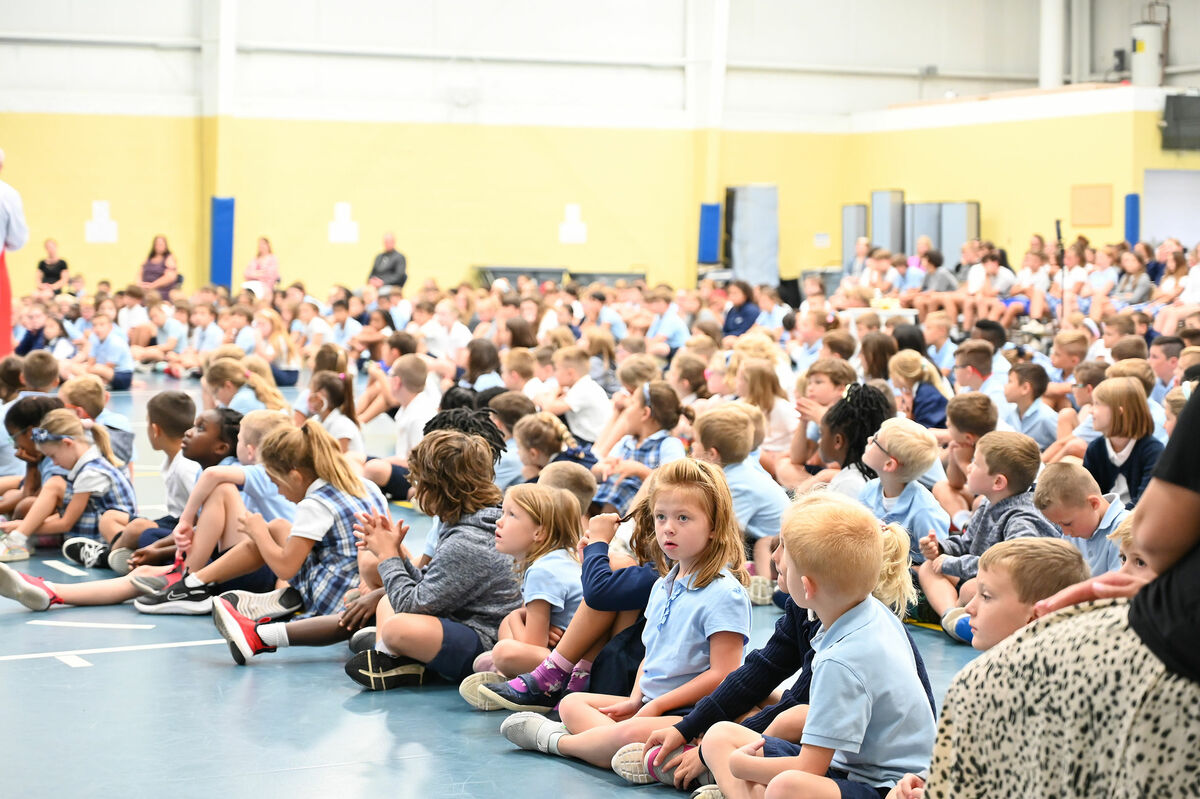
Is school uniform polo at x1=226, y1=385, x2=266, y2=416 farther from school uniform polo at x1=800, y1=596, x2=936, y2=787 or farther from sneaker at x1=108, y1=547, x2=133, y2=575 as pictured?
school uniform polo at x1=800, y1=596, x2=936, y2=787

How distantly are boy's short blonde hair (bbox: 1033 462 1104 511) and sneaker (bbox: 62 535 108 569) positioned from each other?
13.5ft

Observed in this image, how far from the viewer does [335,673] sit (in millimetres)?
4777

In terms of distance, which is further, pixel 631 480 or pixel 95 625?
pixel 631 480

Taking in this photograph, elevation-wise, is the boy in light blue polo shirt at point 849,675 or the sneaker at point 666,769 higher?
the boy in light blue polo shirt at point 849,675

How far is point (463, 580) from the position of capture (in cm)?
452

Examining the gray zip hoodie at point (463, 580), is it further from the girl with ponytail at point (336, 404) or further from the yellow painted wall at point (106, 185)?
the yellow painted wall at point (106, 185)

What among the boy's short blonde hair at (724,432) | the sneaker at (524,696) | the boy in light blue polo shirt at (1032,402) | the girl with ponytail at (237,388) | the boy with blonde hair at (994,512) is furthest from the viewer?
the girl with ponytail at (237,388)

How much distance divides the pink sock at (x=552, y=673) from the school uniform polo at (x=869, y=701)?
51.4 inches

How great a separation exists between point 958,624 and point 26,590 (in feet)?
11.7

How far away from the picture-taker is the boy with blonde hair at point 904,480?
16.7 feet

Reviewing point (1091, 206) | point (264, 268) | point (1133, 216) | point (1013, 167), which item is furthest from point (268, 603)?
point (1013, 167)

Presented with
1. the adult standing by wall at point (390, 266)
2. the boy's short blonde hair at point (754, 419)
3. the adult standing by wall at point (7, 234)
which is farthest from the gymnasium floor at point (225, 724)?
the adult standing by wall at point (390, 266)

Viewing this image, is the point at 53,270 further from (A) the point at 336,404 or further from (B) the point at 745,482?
(B) the point at 745,482

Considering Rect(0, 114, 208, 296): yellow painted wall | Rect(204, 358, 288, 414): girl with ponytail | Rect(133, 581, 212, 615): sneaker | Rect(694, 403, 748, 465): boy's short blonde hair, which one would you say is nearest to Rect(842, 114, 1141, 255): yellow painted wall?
Rect(0, 114, 208, 296): yellow painted wall
